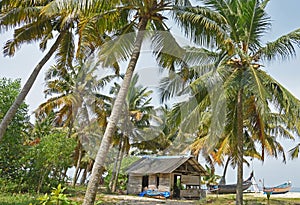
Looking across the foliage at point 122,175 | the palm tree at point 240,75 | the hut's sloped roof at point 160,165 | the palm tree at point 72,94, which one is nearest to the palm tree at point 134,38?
the palm tree at point 240,75

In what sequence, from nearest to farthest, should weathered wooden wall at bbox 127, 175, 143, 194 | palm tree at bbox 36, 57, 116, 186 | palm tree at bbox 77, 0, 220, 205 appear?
1. palm tree at bbox 77, 0, 220, 205
2. palm tree at bbox 36, 57, 116, 186
3. weathered wooden wall at bbox 127, 175, 143, 194

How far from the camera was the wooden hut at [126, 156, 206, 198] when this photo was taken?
22.3 m

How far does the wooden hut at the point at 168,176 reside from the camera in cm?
2228

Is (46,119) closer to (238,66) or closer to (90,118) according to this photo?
(90,118)

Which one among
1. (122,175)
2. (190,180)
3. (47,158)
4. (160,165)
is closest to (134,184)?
(160,165)

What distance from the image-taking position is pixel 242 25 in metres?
12.2

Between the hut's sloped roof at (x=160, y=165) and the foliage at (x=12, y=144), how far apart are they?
9540 mm

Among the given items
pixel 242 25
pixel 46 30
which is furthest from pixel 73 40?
pixel 242 25

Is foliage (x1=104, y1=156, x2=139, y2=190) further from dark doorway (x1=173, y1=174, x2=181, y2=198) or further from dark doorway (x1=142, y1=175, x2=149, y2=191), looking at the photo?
dark doorway (x1=173, y1=174, x2=181, y2=198)

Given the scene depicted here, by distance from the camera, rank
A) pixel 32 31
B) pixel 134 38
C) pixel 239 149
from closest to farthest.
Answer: pixel 134 38 → pixel 32 31 → pixel 239 149

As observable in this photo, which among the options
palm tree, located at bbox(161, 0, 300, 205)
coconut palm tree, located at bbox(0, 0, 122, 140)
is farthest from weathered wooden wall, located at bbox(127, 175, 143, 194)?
coconut palm tree, located at bbox(0, 0, 122, 140)

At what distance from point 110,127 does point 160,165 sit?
15905 mm

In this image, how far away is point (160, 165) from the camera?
23.3 metres

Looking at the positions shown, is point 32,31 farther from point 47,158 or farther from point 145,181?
point 145,181
